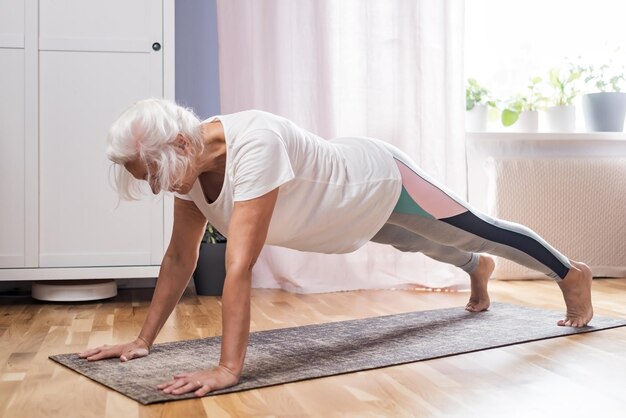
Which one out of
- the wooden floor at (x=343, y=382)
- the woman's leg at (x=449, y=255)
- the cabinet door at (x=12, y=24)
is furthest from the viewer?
the cabinet door at (x=12, y=24)

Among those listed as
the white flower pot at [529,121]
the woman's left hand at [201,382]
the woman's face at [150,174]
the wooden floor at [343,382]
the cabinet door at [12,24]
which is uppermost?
the cabinet door at [12,24]

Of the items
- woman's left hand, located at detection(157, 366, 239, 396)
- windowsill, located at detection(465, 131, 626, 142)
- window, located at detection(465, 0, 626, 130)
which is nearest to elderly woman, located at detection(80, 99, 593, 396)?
woman's left hand, located at detection(157, 366, 239, 396)

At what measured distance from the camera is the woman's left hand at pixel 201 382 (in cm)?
163

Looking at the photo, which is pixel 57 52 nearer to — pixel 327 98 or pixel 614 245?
pixel 327 98

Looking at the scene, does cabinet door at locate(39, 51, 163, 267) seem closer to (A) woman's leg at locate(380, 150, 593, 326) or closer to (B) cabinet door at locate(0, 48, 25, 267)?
(B) cabinet door at locate(0, 48, 25, 267)

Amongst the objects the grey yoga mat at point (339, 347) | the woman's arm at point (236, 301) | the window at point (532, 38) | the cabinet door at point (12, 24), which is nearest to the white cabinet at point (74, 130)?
the cabinet door at point (12, 24)

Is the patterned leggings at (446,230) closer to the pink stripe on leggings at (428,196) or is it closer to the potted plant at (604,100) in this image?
the pink stripe on leggings at (428,196)

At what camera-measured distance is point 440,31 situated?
365 cm

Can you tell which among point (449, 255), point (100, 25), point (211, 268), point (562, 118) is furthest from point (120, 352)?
point (562, 118)

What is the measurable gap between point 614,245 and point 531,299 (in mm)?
1033

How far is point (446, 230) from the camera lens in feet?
7.40

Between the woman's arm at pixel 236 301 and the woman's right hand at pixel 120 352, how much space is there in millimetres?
330

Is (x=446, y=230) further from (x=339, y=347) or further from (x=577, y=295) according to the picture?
(x=577, y=295)

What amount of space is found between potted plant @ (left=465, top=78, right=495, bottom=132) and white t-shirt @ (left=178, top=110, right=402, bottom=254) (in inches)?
75.7
